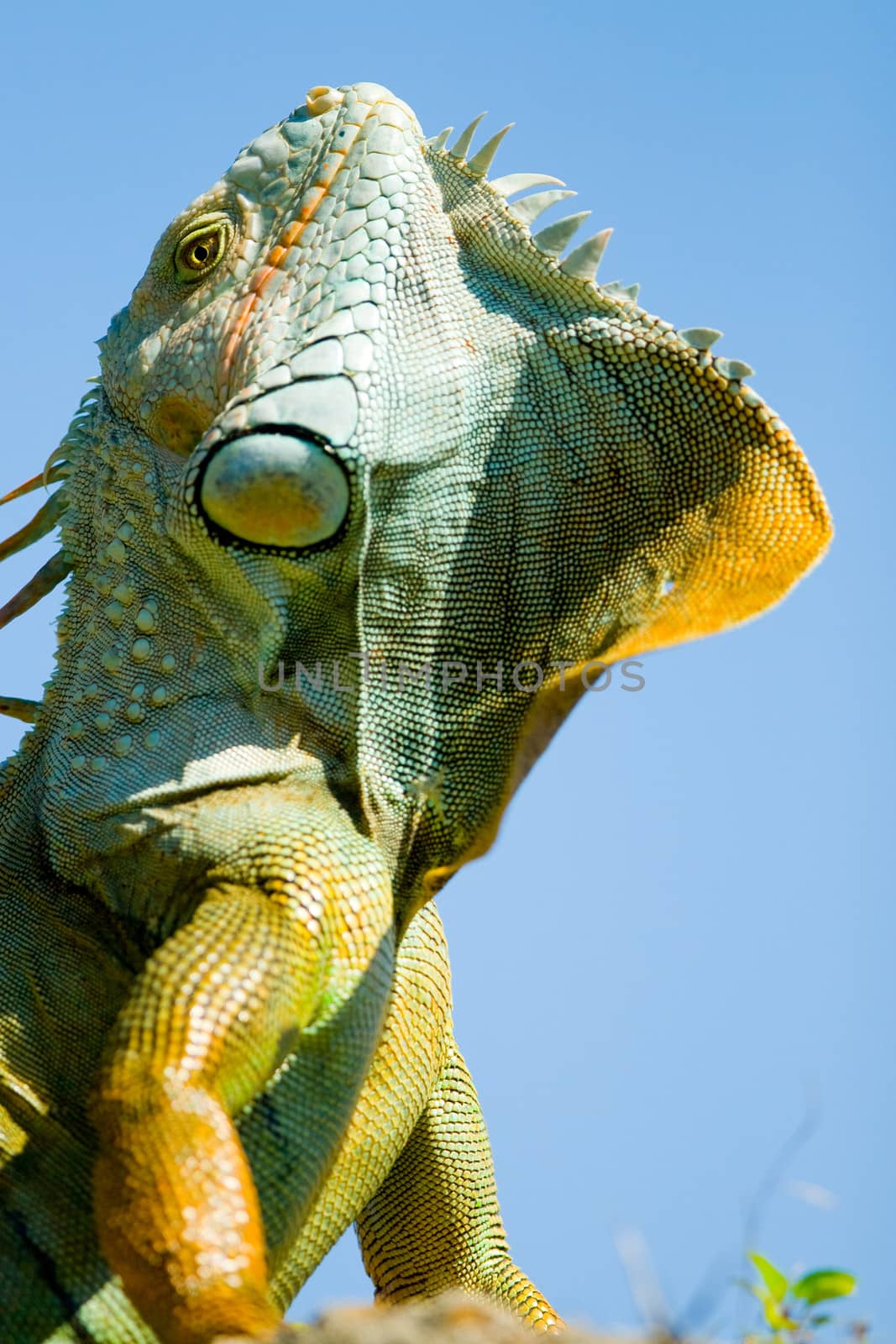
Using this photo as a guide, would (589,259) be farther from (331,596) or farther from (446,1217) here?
(446,1217)

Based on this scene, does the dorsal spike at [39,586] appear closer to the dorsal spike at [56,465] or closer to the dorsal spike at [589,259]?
the dorsal spike at [56,465]

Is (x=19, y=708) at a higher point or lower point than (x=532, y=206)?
lower

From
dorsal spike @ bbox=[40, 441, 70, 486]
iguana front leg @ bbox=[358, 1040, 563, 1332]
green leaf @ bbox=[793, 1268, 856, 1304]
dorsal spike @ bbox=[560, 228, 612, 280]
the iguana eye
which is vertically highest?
dorsal spike @ bbox=[560, 228, 612, 280]

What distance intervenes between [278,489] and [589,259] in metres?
1.41

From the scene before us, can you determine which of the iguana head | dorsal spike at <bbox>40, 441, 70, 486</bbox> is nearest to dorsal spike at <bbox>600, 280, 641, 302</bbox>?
the iguana head

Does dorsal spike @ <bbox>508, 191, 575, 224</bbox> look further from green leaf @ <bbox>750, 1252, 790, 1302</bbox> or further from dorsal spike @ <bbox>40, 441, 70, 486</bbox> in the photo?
green leaf @ <bbox>750, 1252, 790, 1302</bbox>

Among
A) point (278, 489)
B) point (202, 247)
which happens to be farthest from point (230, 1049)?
point (202, 247)

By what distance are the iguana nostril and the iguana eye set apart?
95cm

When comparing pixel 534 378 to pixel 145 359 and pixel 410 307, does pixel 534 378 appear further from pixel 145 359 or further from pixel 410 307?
pixel 145 359

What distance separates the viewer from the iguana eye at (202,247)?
6.00m

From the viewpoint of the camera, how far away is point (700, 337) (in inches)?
226

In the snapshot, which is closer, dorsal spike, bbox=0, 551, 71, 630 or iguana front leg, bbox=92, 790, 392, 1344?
iguana front leg, bbox=92, 790, 392, 1344

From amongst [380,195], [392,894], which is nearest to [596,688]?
[392,894]

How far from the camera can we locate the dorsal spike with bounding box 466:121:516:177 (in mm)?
6113
